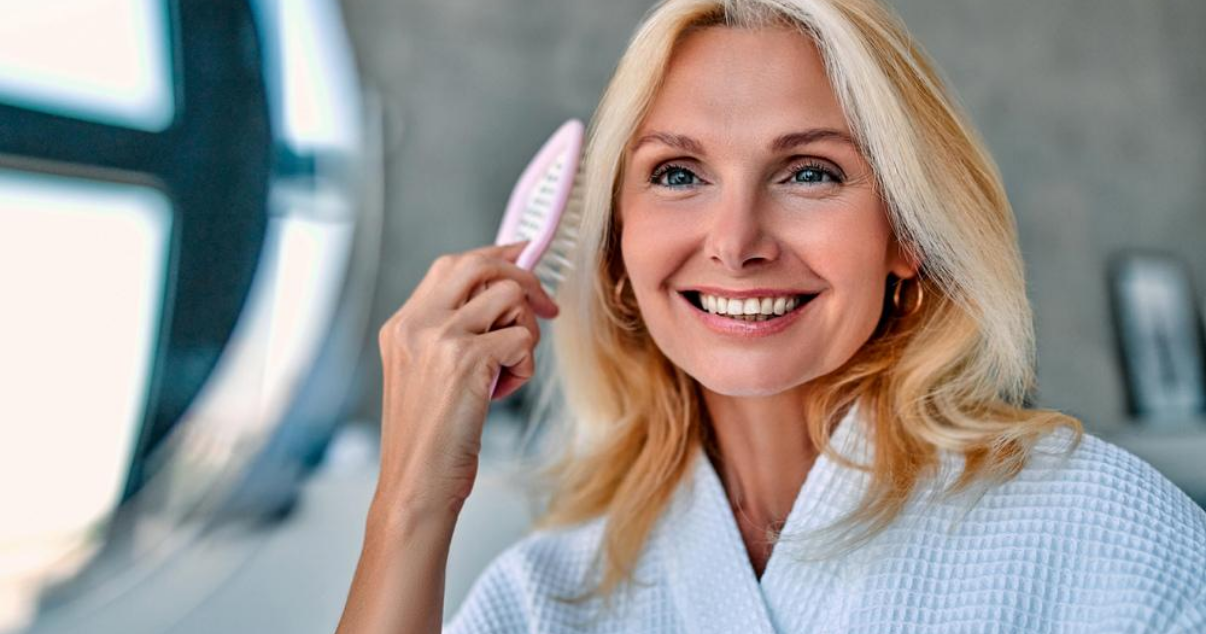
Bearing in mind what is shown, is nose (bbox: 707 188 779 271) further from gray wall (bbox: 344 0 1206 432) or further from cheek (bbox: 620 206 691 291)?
gray wall (bbox: 344 0 1206 432)

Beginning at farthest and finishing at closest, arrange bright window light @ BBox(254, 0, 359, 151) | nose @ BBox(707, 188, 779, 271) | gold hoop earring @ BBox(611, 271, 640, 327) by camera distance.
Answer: bright window light @ BBox(254, 0, 359, 151)
gold hoop earring @ BBox(611, 271, 640, 327)
nose @ BBox(707, 188, 779, 271)

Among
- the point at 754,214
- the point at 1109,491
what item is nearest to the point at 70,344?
the point at 754,214

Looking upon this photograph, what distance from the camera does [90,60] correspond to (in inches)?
59.4

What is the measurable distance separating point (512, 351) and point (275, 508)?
799 mm

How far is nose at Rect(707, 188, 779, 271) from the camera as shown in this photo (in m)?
0.85

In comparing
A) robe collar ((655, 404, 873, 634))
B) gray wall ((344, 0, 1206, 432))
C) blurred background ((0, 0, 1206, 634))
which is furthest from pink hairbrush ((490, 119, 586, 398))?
gray wall ((344, 0, 1206, 432))

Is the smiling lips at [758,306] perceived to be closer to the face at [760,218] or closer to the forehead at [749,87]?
the face at [760,218]

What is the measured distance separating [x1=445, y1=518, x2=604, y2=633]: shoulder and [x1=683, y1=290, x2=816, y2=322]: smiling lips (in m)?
0.30

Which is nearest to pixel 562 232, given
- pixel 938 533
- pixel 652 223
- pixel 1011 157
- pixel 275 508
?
pixel 652 223

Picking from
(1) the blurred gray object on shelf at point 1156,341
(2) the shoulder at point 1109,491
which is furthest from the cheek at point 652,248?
(1) the blurred gray object on shelf at point 1156,341

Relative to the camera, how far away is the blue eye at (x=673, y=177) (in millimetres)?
920

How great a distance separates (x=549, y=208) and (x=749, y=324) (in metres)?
0.22

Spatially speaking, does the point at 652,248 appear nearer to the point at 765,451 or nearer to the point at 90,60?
the point at 765,451

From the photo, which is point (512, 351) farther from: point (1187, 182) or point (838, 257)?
point (1187, 182)
